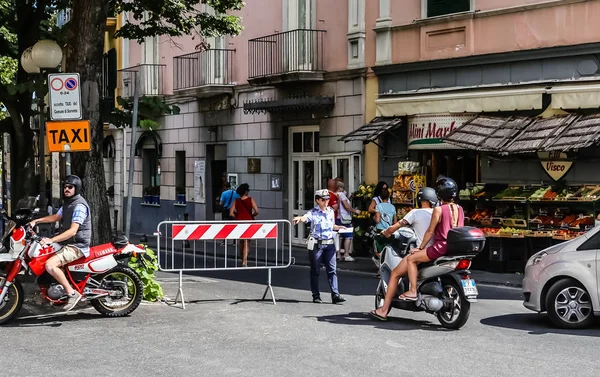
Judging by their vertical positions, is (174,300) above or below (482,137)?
below

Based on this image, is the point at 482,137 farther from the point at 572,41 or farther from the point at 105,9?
the point at 105,9

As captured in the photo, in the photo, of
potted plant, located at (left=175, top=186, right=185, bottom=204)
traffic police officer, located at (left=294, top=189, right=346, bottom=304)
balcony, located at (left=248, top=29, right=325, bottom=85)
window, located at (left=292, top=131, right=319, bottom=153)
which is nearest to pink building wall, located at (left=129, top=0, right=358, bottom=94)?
balcony, located at (left=248, top=29, right=325, bottom=85)

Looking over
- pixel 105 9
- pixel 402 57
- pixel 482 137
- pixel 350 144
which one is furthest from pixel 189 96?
pixel 105 9

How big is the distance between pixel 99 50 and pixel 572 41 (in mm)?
8591

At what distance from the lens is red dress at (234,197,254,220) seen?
64.3ft

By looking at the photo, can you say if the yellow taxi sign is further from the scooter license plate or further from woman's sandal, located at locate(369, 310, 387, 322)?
the scooter license plate


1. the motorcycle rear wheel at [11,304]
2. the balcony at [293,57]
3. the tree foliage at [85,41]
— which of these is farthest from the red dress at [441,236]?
the balcony at [293,57]

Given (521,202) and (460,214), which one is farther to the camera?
(521,202)

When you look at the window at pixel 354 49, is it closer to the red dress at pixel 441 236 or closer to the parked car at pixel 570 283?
the parked car at pixel 570 283

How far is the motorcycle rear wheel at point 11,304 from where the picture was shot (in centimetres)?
1105

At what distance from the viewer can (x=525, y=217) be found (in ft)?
57.1

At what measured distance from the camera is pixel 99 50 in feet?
44.1

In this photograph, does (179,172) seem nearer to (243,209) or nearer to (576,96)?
(243,209)

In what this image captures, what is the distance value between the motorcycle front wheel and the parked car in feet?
3.64
